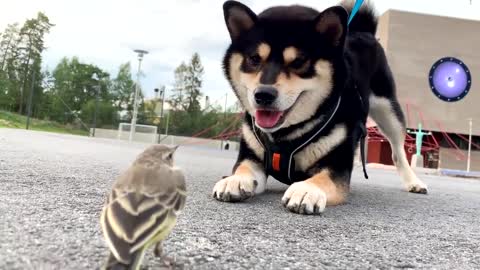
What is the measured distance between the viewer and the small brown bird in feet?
2.39

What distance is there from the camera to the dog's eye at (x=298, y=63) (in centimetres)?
230

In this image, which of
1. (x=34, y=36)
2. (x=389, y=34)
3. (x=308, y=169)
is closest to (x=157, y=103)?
(x=34, y=36)

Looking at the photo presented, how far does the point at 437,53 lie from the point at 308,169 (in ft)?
87.4

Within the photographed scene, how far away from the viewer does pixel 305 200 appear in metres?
1.97

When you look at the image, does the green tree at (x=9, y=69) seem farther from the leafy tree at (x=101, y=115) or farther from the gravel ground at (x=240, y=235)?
the gravel ground at (x=240, y=235)

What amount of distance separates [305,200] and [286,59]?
30.0 inches

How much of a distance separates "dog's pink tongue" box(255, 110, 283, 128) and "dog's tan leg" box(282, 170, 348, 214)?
1.20ft

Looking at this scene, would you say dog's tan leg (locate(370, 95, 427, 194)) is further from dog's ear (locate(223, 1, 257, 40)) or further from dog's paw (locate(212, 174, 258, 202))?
dog's paw (locate(212, 174, 258, 202))

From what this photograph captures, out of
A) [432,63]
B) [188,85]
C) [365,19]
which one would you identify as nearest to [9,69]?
[188,85]

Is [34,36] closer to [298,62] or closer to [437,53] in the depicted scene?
[437,53]

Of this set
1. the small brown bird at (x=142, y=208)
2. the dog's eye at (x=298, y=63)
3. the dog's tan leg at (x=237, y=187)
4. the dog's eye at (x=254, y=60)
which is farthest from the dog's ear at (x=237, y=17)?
the small brown bird at (x=142, y=208)

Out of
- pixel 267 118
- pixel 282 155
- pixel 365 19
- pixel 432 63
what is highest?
pixel 432 63

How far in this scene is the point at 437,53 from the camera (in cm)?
2616

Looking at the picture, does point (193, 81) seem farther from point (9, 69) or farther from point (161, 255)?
point (161, 255)
